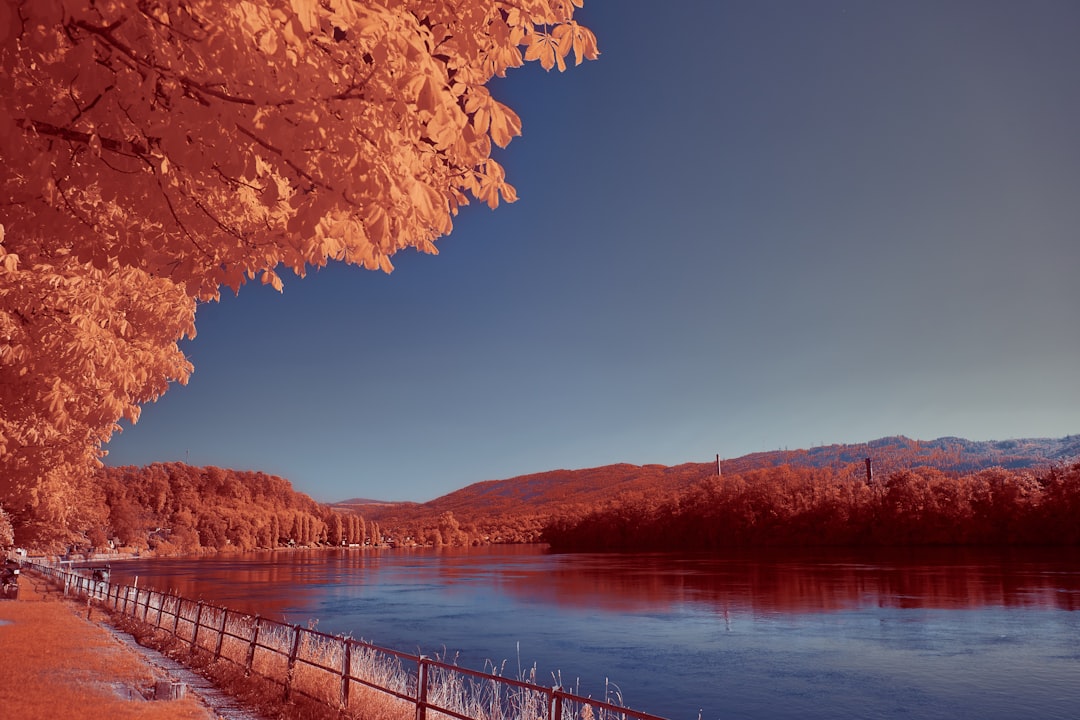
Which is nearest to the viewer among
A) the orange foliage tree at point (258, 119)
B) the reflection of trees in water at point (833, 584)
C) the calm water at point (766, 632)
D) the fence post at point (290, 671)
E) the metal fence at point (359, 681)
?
the orange foliage tree at point (258, 119)

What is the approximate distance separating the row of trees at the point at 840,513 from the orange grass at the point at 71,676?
92.7 meters

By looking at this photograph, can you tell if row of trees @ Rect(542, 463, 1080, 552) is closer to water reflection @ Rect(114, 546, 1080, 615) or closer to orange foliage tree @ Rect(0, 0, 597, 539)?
water reflection @ Rect(114, 546, 1080, 615)

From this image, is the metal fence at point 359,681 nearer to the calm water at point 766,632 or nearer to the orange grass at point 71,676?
the orange grass at point 71,676

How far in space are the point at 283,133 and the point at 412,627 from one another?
36.8 m

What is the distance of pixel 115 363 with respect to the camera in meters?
6.48

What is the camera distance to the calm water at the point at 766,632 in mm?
21469

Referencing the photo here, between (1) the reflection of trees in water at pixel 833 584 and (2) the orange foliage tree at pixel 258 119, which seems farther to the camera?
(1) the reflection of trees in water at pixel 833 584

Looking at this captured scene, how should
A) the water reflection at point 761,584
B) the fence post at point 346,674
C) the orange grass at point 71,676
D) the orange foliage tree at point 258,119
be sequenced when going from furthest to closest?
the water reflection at point 761,584 → the fence post at point 346,674 → the orange grass at point 71,676 → the orange foliage tree at point 258,119

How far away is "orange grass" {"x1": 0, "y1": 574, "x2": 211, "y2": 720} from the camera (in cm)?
948

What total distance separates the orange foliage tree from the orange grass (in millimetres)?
7497

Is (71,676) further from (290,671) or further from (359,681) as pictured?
(359,681)

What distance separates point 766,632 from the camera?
3164cm

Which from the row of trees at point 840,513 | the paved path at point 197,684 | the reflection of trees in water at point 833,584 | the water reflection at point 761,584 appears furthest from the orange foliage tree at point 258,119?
the row of trees at point 840,513

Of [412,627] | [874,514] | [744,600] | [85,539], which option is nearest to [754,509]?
[874,514]
